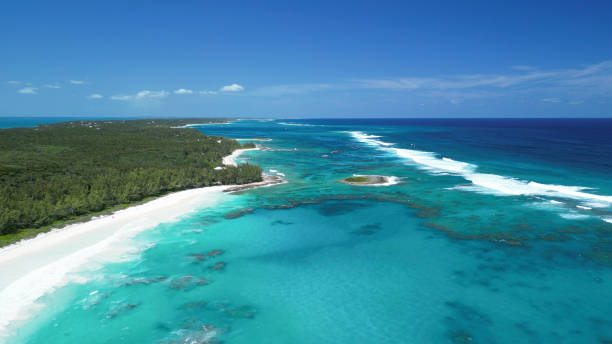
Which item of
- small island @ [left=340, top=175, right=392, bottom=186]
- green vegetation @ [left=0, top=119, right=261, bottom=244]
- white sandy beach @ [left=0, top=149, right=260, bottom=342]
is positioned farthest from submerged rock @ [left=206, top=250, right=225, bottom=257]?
small island @ [left=340, top=175, right=392, bottom=186]

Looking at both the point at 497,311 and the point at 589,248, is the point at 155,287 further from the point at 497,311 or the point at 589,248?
the point at 589,248

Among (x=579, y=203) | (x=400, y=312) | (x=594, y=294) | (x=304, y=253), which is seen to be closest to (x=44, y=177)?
(x=304, y=253)

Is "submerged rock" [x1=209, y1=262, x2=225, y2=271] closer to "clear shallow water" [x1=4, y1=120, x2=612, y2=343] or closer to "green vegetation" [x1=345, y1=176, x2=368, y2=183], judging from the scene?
"clear shallow water" [x1=4, y1=120, x2=612, y2=343]

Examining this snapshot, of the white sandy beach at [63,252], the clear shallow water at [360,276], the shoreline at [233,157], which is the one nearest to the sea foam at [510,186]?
the clear shallow water at [360,276]

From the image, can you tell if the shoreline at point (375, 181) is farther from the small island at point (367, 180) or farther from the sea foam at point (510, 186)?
the sea foam at point (510, 186)

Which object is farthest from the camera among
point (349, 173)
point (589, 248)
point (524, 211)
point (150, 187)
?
point (349, 173)

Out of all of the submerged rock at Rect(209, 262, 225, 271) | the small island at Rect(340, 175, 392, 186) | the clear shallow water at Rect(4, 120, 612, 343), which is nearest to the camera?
the clear shallow water at Rect(4, 120, 612, 343)
